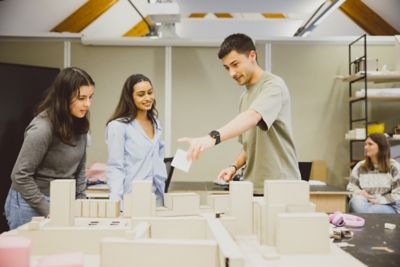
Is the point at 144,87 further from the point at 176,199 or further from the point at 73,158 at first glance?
the point at 176,199

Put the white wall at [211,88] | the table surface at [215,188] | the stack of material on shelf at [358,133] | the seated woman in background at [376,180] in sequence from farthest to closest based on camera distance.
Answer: the white wall at [211,88]
the stack of material on shelf at [358,133]
the seated woman in background at [376,180]
the table surface at [215,188]

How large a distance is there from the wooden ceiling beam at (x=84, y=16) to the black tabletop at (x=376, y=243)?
442cm

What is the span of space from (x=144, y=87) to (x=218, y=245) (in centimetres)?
144

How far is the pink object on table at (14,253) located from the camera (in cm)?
82

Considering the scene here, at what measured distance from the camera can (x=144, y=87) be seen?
7.07 ft

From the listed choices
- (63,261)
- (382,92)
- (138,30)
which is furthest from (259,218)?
(138,30)

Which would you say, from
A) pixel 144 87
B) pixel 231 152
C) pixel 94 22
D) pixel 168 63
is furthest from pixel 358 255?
pixel 94 22

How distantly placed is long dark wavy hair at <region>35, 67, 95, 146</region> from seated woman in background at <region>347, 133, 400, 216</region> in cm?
259

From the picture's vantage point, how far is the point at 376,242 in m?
1.24

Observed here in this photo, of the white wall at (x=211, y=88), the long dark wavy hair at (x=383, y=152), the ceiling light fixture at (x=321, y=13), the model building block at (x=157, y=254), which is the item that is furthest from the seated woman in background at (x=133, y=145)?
the ceiling light fixture at (x=321, y=13)

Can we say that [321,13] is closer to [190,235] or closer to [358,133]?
[358,133]

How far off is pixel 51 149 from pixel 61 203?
0.59m

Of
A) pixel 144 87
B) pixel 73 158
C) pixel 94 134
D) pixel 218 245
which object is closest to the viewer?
pixel 218 245

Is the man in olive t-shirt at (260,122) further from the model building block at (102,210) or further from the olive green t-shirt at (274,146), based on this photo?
the model building block at (102,210)
